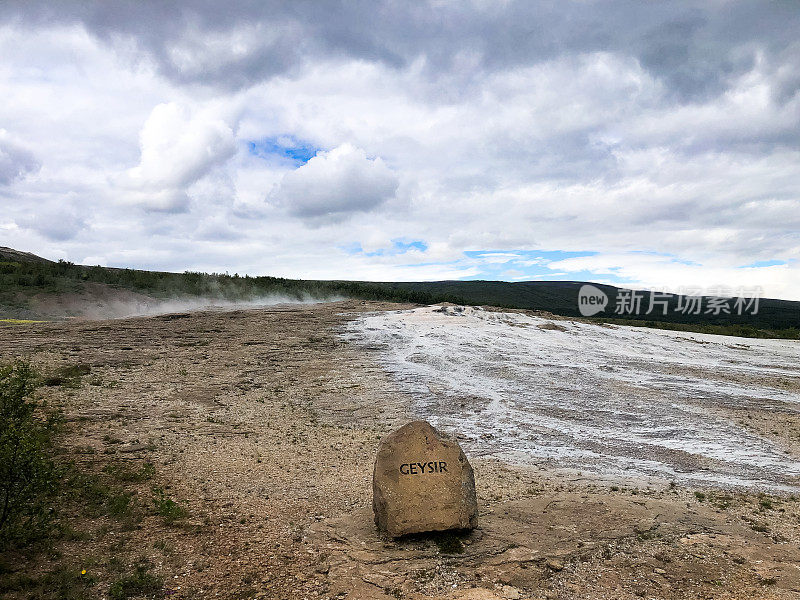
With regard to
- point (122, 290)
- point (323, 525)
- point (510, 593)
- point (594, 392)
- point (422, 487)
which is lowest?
point (323, 525)

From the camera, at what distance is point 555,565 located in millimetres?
6625

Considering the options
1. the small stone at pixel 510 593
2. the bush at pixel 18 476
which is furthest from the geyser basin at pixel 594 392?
the bush at pixel 18 476

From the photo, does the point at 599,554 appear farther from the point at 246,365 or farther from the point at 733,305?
the point at 733,305

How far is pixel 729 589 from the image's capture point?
6078 mm

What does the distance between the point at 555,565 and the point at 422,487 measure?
6.71 ft

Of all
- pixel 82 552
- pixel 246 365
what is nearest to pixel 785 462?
pixel 82 552

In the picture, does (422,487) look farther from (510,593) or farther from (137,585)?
(137,585)

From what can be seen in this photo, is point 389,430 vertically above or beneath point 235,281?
beneath

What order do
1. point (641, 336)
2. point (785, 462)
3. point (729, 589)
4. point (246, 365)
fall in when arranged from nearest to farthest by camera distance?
point (729, 589) → point (785, 462) → point (246, 365) → point (641, 336)

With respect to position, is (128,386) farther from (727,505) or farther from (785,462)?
(785,462)

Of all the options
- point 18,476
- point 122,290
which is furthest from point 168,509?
point 122,290

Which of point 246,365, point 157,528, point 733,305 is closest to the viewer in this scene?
point 157,528

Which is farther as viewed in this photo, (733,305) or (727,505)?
(733,305)

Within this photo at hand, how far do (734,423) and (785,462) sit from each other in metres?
3.37
